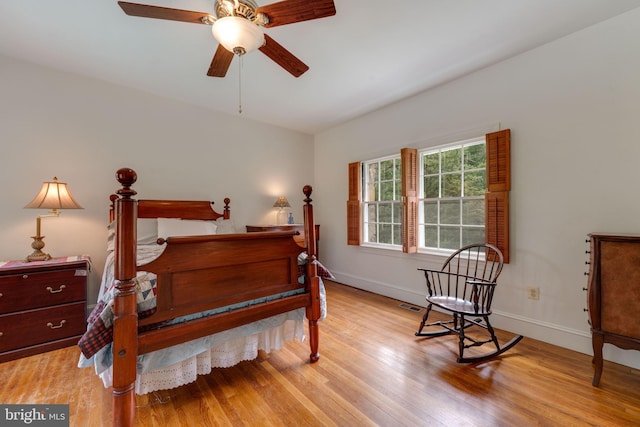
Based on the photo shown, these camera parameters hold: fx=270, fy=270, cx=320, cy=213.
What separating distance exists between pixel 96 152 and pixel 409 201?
3.61m

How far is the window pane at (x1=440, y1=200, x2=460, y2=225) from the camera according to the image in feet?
9.87

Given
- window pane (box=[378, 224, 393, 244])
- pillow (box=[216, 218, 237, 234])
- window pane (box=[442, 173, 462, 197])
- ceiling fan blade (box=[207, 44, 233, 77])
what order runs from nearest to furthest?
ceiling fan blade (box=[207, 44, 233, 77]) < window pane (box=[442, 173, 462, 197]) < pillow (box=[216, 218, 237, 234]) < window pane (box=[378, 224, 393, 244])

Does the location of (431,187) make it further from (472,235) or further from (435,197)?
(472,235)

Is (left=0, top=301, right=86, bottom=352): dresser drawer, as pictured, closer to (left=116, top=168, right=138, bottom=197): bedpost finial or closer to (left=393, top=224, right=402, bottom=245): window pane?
(left=116, top=168, right=138, bottom=197): bedpost finial

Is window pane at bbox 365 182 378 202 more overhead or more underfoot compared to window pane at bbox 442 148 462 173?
more underfoot

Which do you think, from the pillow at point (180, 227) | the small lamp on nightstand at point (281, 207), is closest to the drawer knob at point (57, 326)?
the pillow at point (180, 227)

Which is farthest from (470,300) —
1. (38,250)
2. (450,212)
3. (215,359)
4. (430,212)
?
(38,250)

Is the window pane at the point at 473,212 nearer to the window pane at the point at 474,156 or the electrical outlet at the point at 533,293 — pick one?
the window pane at the point at 474,156

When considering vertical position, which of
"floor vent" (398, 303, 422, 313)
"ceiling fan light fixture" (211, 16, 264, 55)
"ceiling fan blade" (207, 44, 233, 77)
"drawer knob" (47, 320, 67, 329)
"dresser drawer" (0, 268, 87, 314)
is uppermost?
"ceiling fan blade" (207, 44, 233, 77)

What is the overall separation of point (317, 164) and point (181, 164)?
2.22 metres

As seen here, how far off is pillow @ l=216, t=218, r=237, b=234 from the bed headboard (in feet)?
0.44

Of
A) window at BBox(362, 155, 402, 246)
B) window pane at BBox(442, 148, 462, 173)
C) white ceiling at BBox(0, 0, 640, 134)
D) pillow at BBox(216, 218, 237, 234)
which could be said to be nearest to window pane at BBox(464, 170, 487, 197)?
window pane at BBox(442, 148, 462, 173)

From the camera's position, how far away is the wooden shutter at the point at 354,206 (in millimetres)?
3984

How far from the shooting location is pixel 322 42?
2.30 meters
